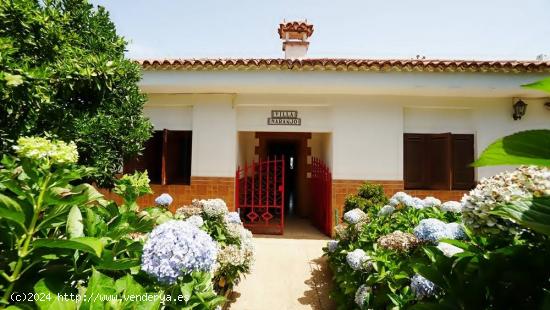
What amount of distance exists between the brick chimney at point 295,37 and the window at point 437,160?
4.47m

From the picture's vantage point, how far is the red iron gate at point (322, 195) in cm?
740

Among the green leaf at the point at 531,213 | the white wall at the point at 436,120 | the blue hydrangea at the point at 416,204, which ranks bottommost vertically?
the blue hydrangea at the point at 416,204

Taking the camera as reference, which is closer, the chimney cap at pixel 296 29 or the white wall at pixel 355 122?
the white wall at pixel 355 122

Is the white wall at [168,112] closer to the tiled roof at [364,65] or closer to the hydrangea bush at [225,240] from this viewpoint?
the tiled roof at [364,65]

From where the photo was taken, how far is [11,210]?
4.52 ft

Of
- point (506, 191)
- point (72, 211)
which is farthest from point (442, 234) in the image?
point (72, 211)

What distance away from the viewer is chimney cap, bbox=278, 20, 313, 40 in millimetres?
9812

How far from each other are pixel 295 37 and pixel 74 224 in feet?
31.4

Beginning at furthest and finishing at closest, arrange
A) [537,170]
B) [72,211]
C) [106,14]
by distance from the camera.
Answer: [106,14], [72,211], [537,170]

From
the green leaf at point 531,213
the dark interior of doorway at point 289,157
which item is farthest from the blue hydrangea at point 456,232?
the dark interior of doorway at point 289,157

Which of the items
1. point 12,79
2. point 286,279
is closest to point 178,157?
point 286,279

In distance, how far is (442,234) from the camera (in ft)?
7.54

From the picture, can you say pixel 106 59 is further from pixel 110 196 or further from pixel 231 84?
pixel 110 196

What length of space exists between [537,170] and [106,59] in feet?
12.2
